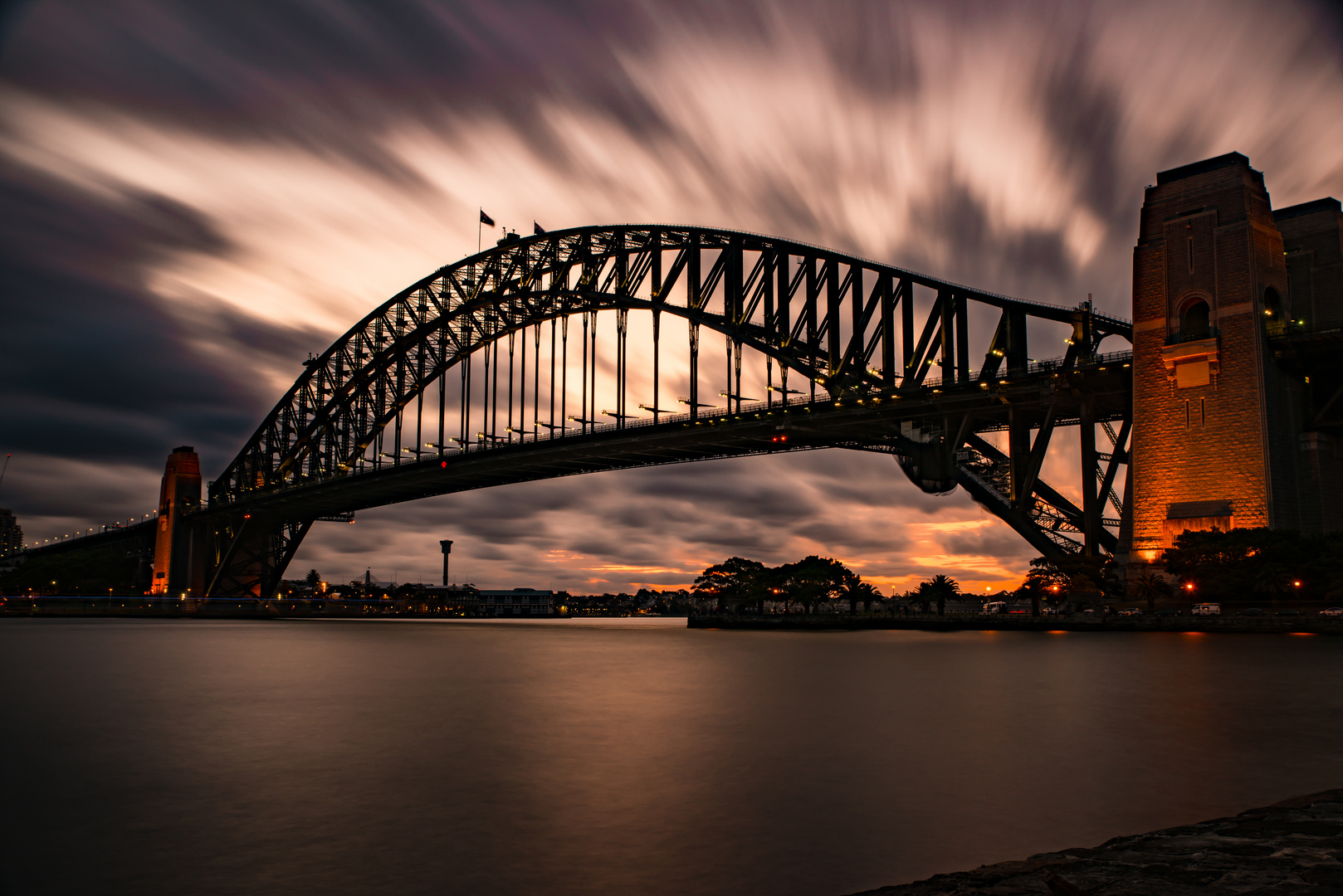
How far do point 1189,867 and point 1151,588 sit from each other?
142 feet

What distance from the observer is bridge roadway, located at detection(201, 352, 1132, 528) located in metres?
52.3

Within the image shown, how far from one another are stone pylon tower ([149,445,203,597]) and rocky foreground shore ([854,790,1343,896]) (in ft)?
382

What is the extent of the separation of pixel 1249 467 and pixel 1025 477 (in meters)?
11.2

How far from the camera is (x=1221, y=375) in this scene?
149 feet

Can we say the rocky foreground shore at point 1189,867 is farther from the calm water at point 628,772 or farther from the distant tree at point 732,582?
the distant tree at point 732,582

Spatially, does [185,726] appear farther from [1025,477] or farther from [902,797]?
[1025,477]

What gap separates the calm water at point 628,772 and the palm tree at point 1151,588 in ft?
45.7

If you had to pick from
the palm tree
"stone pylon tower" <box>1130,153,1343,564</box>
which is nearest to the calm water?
the palm tree

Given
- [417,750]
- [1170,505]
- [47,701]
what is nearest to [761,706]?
[417,750]

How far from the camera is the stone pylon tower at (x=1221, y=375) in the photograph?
1741 inches

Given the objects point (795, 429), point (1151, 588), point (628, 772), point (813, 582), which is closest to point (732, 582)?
point (813, 582)

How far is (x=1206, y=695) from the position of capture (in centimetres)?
2250

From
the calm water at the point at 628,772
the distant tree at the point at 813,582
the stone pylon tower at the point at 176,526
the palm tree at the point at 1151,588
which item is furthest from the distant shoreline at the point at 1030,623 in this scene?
the stone pylon tower at the point at 176,526

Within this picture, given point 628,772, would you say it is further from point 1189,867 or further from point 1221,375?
point 1221,375
